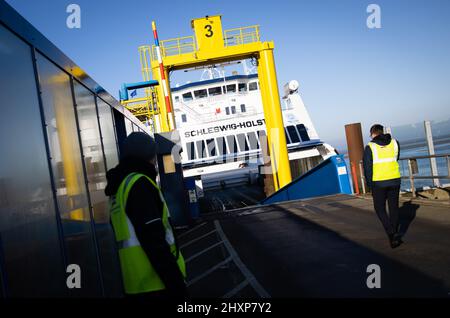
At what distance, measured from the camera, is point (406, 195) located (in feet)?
37.8

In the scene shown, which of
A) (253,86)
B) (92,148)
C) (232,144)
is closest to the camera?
(92,148)

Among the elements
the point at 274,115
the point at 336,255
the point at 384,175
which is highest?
the point at 274,115

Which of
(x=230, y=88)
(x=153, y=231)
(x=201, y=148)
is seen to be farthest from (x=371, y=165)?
(x=230, y=88)

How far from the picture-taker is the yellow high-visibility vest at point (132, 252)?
2357 millimetres

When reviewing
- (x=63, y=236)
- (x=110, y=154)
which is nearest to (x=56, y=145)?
(x=63, y=236)

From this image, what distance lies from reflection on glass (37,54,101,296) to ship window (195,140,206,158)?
19.1 meters

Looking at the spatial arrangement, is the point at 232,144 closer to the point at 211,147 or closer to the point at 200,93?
the point at 211,147

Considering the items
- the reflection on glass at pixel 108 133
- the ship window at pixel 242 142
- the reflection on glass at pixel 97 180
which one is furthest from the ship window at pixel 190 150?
the reflection on glass at pixel 97 180

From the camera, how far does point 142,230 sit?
2287 millimetres

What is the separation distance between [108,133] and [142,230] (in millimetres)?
3972

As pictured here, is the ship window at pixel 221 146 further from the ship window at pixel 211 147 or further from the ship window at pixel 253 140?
the ship window at pixel 253 140

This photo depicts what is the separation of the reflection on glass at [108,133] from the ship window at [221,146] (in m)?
16.7

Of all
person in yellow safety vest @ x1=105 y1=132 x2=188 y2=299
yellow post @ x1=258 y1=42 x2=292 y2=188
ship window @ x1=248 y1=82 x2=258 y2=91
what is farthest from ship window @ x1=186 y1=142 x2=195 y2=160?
person in yellow safety vest @ x1=105 y1=132 x2=188 y2=299
